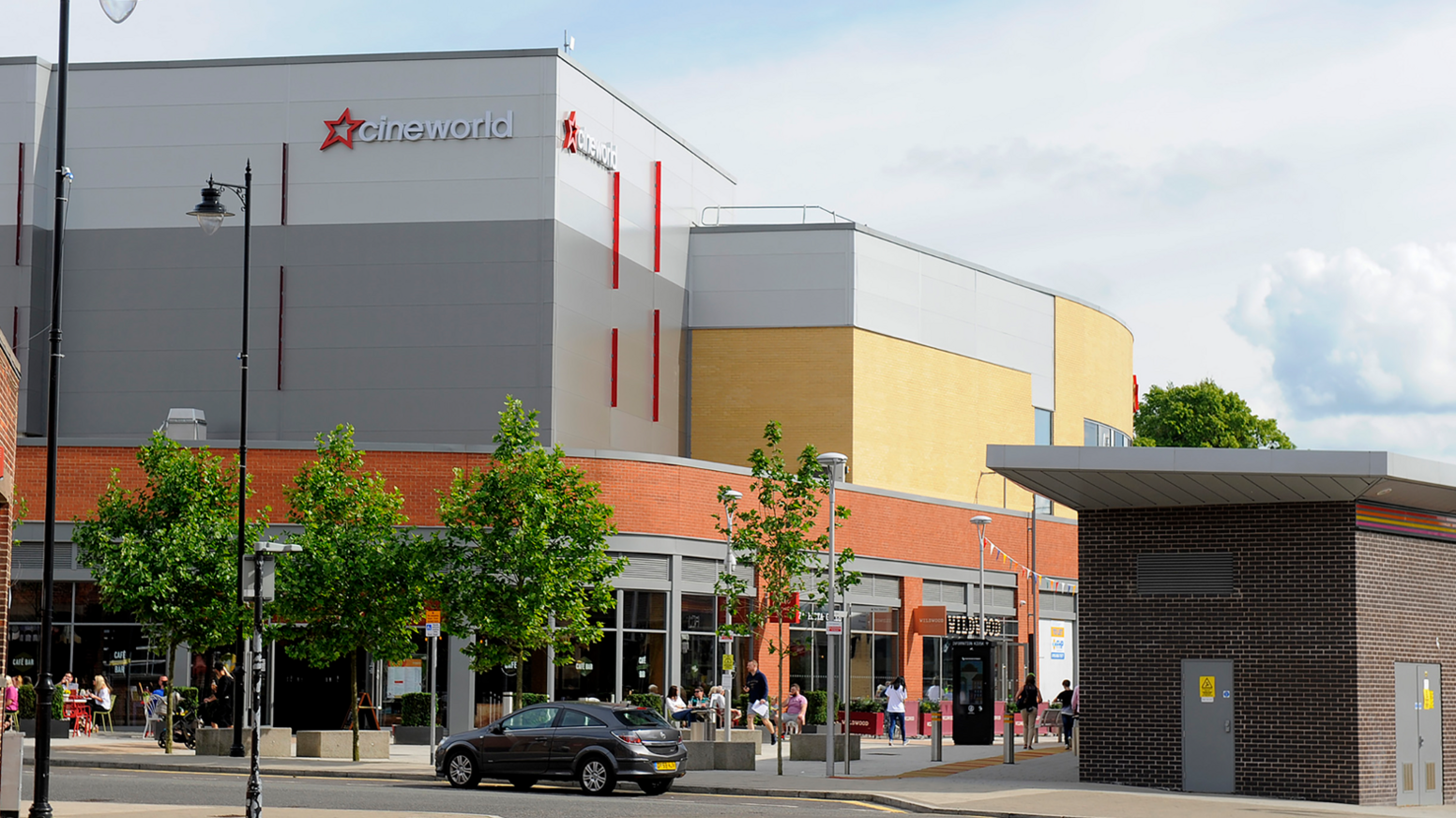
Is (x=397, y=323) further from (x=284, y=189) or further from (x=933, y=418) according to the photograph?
(x=933, y=418)

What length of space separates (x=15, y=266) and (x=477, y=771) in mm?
24940

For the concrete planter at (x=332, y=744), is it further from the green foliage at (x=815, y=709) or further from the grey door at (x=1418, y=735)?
the grey door at (x=1418, y=735)

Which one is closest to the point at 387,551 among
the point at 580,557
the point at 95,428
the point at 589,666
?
the point at 580,557

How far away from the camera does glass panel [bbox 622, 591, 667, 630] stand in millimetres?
40812

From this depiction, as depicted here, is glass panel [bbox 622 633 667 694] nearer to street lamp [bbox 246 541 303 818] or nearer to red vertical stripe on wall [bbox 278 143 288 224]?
street lamp [bbox 246 541 303 818]

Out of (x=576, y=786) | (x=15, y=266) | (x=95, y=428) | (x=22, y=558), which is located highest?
(x=15, y=266)

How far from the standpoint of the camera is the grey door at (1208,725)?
26.4m

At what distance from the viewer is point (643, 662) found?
4103 centimetres

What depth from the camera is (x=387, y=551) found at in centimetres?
3416

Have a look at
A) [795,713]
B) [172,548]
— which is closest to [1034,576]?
[795,713]

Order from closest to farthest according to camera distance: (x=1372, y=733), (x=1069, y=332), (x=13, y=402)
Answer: (x=13, y=402)
(x=1372, y=733)
(x=1069, y=332)

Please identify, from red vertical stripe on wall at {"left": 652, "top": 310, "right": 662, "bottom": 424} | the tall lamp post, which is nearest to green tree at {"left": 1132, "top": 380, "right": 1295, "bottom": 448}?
red vertical stripe on wall at {"left": 652, "top": 310, "right": 662, "bottom": 424}

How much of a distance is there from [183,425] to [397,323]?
5.95 metres

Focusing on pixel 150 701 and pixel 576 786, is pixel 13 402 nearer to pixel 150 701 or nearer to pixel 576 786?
pixel 576 786
